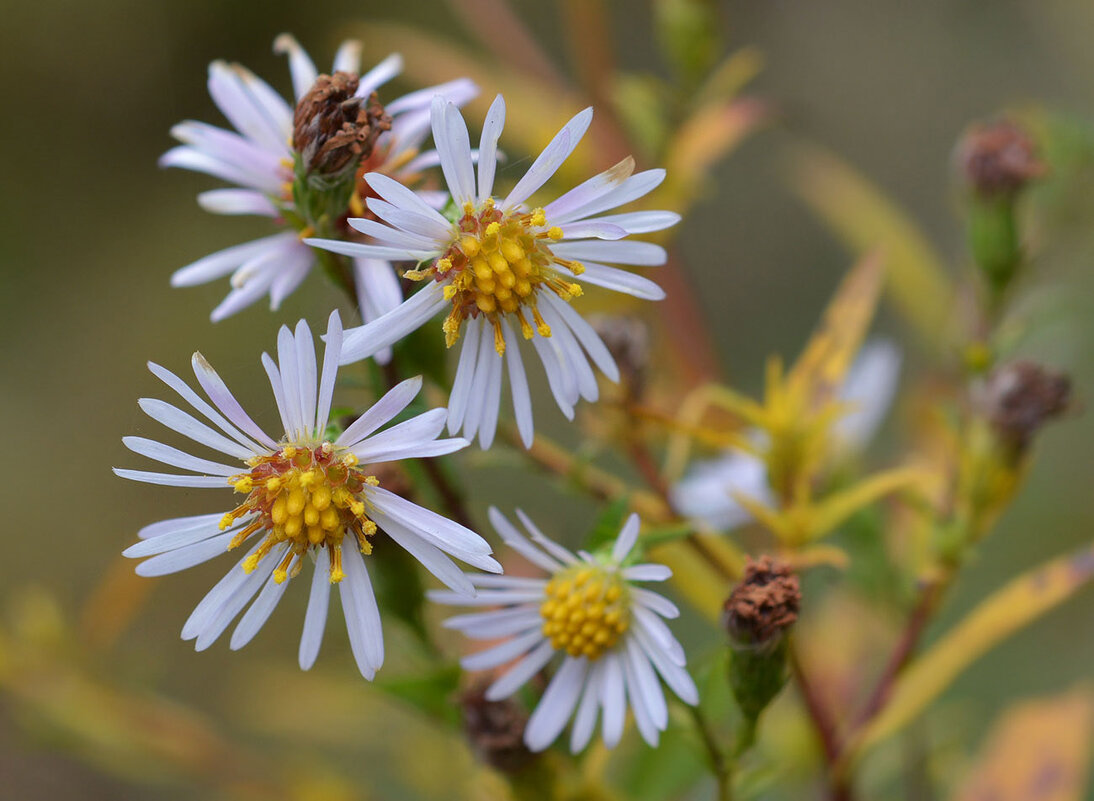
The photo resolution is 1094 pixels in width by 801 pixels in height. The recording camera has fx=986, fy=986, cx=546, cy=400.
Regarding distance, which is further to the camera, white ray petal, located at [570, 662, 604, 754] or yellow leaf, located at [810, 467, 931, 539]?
yellow leaf, located at [810, 467, 931, 539]

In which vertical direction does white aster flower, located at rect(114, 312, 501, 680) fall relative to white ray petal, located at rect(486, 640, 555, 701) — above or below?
above

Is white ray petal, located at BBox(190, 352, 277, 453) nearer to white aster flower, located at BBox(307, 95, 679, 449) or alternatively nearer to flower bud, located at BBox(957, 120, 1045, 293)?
white aster flower, located at BBox(307, 95, 679, 449)

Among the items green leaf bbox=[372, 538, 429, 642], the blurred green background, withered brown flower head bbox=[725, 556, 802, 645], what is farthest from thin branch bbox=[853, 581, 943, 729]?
the blurred green background

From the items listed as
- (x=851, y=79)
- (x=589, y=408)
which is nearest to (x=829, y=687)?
(x=589, y=408)

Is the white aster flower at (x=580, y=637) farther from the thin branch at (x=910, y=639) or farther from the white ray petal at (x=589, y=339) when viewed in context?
Result: the thin branch at (x=910, y=639)

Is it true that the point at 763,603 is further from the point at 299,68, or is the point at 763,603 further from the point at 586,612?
the point at 299,68
